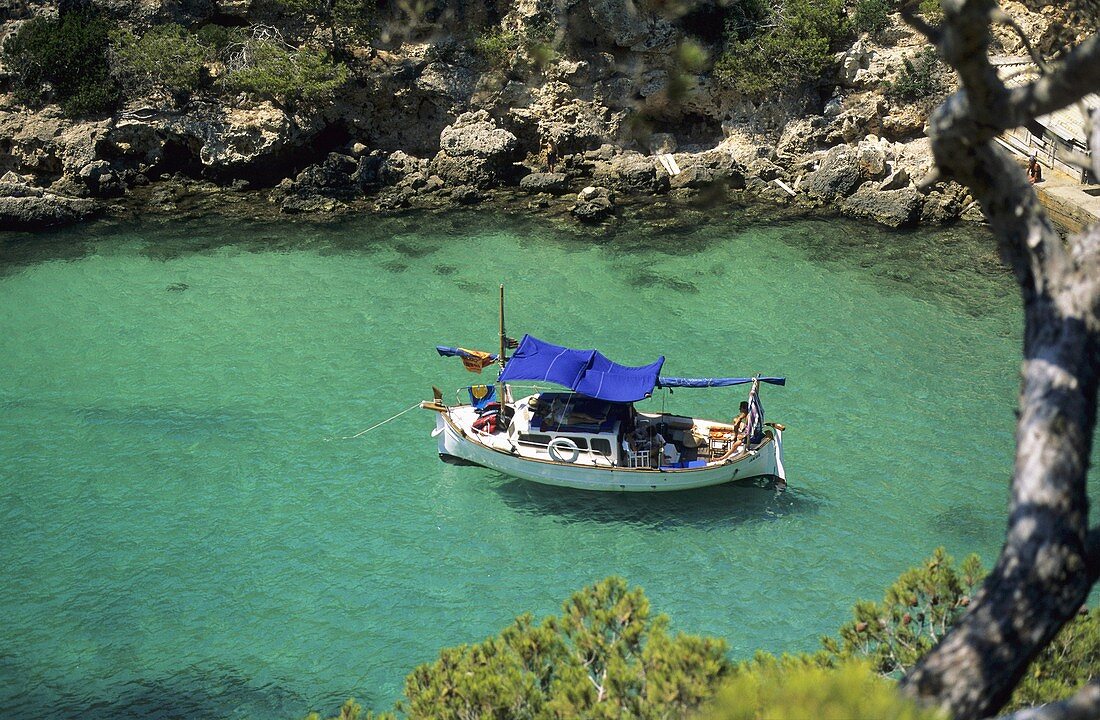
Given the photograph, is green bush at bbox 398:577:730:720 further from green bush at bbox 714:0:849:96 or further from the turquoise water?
green bush at bbox 714:0:849:96

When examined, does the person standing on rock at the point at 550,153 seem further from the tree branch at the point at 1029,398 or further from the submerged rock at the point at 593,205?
the tree branch at the point at 1029,398

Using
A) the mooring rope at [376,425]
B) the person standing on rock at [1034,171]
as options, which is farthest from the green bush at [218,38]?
the person standing on rock at [1034,171]

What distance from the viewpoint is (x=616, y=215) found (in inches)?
Answer: 1313

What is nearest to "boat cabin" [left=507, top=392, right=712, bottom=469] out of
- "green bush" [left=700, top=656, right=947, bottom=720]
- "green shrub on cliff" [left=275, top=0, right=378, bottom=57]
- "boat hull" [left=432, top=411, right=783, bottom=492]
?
"boat hull" [left=432, top=411, right=783, bottom=492]

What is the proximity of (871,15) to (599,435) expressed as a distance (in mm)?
24609

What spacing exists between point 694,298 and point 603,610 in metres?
18.5

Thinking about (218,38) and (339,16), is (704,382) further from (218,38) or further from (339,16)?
(218,38)

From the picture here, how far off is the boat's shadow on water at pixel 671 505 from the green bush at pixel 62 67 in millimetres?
26280

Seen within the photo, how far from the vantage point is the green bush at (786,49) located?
35.9 m

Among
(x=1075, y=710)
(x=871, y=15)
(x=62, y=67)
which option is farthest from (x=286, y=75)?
(x=1075, y=710)

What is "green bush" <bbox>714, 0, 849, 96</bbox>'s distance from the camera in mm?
35906

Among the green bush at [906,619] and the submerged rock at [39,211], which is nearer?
the green bush at [906,619]

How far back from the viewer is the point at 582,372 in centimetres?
1953

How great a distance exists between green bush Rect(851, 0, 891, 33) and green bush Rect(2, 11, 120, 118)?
93.5 ft
